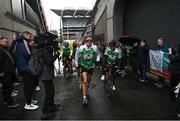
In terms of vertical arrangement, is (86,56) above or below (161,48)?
below

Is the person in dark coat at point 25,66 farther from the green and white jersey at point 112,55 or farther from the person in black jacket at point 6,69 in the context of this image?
the green and white jersey at point 112,55

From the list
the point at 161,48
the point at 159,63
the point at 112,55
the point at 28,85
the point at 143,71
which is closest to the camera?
the point at 28,85

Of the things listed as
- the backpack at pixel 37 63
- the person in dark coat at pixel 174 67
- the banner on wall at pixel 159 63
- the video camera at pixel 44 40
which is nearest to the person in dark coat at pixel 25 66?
the backpack at pixel 37 63

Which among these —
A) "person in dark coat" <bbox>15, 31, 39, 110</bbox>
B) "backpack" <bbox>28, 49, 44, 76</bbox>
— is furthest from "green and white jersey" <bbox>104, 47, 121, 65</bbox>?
"backpack" <bbox>28, 49, 44, 76</bbox>

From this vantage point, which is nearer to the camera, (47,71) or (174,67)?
(47,71)

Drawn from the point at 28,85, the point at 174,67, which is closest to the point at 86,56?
the point at 28,85

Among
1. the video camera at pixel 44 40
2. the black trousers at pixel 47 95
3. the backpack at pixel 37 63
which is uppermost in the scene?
the video camera at pixel 44 40

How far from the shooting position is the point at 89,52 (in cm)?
796

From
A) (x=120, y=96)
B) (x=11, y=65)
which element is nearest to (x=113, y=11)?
(x=120, y=96)

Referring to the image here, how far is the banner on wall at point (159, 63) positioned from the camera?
10500 millimetres

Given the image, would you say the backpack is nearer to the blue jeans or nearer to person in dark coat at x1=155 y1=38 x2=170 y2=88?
person in dark coat at x1=155 y1=38 x2=170 y2=88

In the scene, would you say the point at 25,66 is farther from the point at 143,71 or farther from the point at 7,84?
the point at 143,71

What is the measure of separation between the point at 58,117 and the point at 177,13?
721 centimetres

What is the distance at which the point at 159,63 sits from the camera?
11.3m
